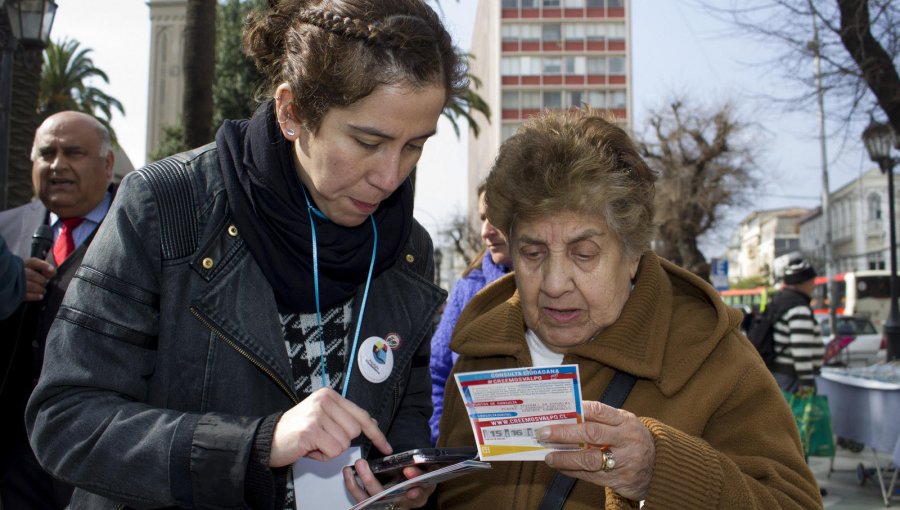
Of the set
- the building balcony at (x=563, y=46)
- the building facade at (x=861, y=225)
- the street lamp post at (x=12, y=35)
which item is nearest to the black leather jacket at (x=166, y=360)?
the street lamp post at (x=12, y=35)

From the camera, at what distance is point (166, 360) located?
186 cm

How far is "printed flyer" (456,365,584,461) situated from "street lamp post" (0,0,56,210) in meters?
7.49

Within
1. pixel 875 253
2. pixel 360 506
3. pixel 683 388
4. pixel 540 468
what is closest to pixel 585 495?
pixel 540 468

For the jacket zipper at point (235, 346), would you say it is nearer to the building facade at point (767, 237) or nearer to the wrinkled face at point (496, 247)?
the wrinkled face at point (496, 247)

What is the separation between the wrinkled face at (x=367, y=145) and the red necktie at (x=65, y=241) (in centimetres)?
233

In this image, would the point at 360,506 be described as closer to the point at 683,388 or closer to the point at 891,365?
the point at 683,388

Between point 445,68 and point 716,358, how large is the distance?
1.20 meters

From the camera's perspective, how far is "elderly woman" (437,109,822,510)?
225 cm

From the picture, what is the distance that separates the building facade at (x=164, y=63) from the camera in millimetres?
48719

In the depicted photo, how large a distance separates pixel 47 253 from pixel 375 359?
234 cm

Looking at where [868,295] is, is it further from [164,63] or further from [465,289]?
[164,63]

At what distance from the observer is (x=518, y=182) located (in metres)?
2.57

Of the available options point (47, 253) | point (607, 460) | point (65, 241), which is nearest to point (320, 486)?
point (607, 460)

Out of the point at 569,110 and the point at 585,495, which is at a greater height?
the point at 569,110
